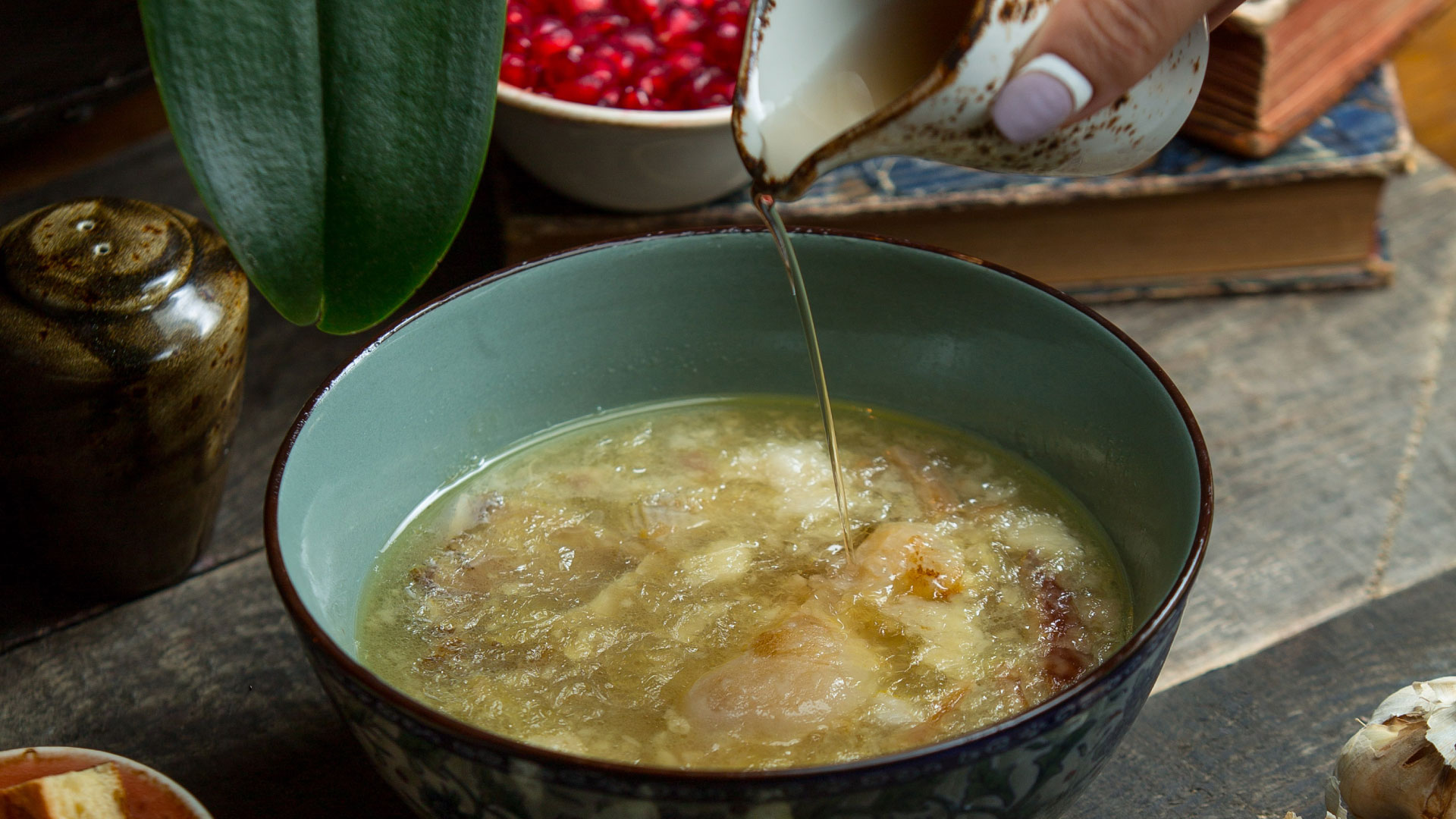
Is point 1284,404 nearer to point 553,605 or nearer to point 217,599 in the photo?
point 553,605

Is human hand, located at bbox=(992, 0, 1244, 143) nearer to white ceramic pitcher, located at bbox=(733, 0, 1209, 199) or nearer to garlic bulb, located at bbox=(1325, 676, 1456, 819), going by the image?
white ceramic pitcher, located at bbox=(733, 0, 1209, 199)

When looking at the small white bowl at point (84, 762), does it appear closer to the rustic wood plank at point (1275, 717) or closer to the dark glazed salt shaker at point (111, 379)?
the dark glazed salt shaker at point (111, 379)

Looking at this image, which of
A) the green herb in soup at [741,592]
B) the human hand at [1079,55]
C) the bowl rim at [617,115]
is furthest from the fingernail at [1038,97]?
the bowl rim at [617,115]

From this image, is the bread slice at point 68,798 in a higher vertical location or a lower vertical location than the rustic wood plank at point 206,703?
higher

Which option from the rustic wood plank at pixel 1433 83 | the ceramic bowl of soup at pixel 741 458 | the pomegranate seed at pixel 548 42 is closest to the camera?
the ceramic bowl of soup at pixel 741 458

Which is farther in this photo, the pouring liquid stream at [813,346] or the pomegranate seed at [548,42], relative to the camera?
the pomegranate seed at [548,42]

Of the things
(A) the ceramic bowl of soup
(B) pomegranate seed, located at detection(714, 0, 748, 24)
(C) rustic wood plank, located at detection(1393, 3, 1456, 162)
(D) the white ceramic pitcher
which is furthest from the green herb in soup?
(C) rustic wood plank, located at detection(1393, 3, 1456, 162)
